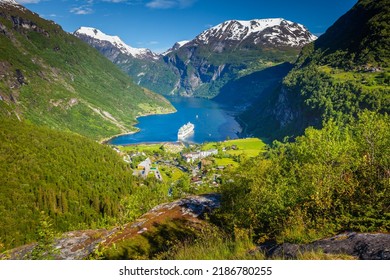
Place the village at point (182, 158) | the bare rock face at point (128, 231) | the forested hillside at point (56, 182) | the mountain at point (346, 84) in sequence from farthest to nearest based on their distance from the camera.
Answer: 1. the mountain at point (346, 84)
2. the village at point (182, 158)
3. the forested hillside at point (56, 182)
4. the bare rock face at point (128, 231)

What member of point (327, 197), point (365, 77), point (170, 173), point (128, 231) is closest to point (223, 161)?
point (170, 173)

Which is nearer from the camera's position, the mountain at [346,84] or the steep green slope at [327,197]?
the steep green slope at [327,197]

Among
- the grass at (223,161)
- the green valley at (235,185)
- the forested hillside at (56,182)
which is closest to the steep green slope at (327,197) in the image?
the green valley at (235,185)

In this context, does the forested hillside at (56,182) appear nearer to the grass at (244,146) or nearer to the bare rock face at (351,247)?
the grass at (244,146)

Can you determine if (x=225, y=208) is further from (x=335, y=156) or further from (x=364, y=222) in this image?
(x=364, y=222)

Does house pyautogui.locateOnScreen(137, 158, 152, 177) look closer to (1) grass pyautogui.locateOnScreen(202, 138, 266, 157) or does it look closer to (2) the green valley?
(2) the green valley

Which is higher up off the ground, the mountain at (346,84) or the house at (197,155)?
the mountain at (346,84)

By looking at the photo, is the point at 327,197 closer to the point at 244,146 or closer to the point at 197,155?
the point at 197,155
